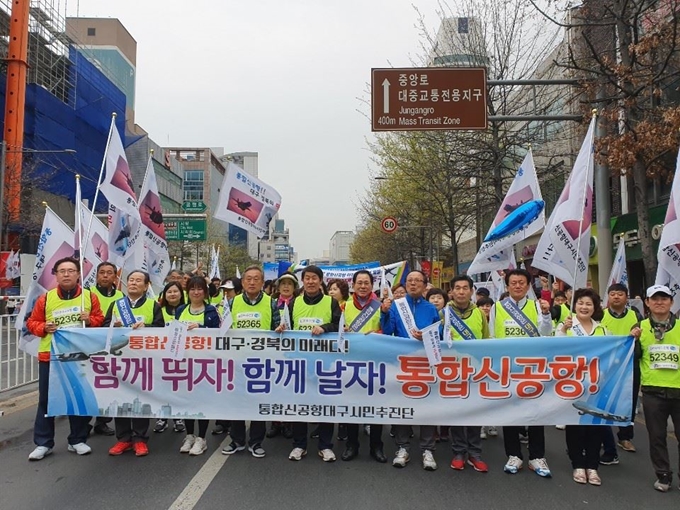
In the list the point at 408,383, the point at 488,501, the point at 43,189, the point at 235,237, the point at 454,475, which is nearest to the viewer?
the point at 488,501

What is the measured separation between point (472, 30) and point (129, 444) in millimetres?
15419

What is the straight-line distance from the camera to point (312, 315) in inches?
218

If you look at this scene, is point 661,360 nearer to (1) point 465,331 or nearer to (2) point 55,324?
(1) point 465,331

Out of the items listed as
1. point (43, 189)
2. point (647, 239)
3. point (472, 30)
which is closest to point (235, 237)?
point (43, 189)

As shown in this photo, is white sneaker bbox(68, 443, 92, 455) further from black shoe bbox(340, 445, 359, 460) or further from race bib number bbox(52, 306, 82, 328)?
black shoe bbox(340, 445, 359, 460)

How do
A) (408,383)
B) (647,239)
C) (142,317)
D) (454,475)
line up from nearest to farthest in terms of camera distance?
(454,475) < (408,383) < (142,317) < (647,239)

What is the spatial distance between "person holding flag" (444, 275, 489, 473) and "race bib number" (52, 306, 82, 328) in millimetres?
3483

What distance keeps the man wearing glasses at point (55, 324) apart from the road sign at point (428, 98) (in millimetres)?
6453

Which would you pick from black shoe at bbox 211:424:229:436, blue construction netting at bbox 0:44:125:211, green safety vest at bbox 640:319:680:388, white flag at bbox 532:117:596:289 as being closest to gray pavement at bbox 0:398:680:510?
black shoe at bbox 211:424:229:436

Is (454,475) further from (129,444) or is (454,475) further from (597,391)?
(129,444)

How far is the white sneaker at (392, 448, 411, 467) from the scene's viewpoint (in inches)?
202

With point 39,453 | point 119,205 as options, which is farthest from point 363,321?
point 119,205

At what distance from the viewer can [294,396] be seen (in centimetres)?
538

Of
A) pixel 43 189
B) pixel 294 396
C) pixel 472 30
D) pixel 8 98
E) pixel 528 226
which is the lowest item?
pixel 294 396
